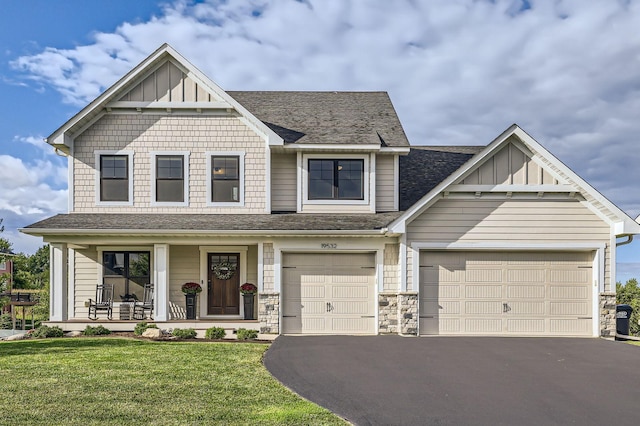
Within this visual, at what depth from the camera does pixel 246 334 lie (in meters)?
12.7

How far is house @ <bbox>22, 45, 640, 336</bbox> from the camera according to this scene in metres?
13.0

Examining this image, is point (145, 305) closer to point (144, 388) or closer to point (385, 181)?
point (144, 388)

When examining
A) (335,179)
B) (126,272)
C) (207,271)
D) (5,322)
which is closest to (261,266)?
(207,271)

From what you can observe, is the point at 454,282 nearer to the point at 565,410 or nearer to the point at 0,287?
the point at 565,410

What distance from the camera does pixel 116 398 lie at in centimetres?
679

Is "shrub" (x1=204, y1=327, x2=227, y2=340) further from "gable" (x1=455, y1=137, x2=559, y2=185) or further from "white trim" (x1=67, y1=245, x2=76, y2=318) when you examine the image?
"gable" (x1=455, y1=137, x2=559, y2=185)

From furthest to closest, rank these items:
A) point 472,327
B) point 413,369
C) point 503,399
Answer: point 472,327 → point 413,369 → point 503,399

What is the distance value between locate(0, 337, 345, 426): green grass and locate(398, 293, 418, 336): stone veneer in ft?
13.1

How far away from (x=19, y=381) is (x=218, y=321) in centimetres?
623

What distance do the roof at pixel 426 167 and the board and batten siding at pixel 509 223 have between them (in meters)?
1.86

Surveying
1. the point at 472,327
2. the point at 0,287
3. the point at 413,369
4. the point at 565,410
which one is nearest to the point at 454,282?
the point at 472,327

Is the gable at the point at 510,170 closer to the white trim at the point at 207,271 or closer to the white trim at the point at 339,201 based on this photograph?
the white trim at the point at 339,201

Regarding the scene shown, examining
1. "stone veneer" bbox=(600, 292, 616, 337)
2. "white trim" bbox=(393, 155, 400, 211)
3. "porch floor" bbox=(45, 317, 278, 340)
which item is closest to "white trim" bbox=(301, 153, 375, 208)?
"white trim" bbox=(393, 155, 400, 211)

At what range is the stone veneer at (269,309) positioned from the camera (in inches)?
522
